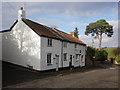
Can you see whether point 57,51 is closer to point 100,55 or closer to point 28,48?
point 28,48

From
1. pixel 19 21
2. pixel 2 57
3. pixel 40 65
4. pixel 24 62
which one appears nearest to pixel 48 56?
pixel 40 65

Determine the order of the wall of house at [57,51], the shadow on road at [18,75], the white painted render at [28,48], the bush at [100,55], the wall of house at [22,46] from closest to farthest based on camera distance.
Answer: the shadow on road at [18,75] → the white painted render at [28,48] → the wall of house at [22,46] → the wall of house at [57,51] → the bush at [100,55]

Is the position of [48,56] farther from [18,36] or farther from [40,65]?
[18,36]

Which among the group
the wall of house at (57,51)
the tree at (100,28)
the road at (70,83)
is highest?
the tree at (100,28)

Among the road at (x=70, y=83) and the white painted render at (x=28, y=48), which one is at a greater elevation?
the white painted render at (x=28, y=48)

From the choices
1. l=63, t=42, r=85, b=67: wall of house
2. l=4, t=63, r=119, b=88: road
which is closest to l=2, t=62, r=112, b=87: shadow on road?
l=4, t=63, r=119, b=88: road

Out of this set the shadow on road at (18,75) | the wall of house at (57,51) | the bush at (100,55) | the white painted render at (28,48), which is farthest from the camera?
the bush at (100,55)

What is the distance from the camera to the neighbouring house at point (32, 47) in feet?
53.6

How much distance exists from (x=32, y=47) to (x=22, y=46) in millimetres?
2005

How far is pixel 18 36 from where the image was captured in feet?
59.8

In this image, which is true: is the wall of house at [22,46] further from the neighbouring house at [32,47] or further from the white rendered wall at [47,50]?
the white rendered wall at [47,50]

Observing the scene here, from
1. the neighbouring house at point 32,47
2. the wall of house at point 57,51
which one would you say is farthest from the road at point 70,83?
the neighbouring house at point 32,47

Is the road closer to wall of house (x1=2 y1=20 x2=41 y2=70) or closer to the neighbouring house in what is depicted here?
the neighbouring house

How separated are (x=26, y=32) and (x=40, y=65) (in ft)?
18.2
